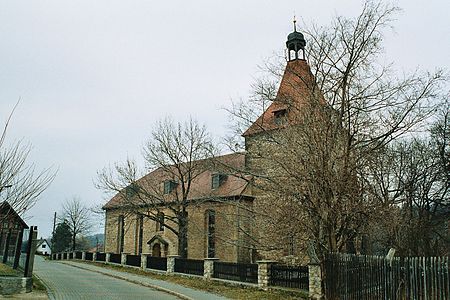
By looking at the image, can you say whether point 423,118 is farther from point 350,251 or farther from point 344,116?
point 350,251

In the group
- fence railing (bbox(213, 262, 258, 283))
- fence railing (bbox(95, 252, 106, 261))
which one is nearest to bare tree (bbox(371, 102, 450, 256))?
fence railing (bbox(213, 262, 258, 283))

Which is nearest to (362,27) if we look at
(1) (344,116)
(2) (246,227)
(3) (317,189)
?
(1) (344,116)

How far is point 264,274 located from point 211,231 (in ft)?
53.7

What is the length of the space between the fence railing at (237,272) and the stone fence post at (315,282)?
4.61 m

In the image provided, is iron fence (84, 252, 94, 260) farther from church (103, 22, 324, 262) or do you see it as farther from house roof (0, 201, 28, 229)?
house roof (0, 201, 28, 229)

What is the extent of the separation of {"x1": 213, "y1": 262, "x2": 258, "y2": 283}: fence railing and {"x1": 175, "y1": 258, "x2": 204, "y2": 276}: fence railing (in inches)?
59.7

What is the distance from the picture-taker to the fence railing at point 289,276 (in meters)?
18.5

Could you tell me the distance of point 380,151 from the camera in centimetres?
1680

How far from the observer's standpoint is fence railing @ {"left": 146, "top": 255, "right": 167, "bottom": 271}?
2866 cm

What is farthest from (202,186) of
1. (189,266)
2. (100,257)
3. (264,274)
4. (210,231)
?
(264,274)

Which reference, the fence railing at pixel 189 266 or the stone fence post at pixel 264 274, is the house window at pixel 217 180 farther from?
the stone fence post at pixel 264 274

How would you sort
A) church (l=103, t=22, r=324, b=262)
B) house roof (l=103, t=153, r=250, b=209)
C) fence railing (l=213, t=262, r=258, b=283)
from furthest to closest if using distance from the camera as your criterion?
house roof (l=103, t=153, r=250, b=209), fence railing (l=213, t=262, r=258, b=283), church (l=103, t=22, r=324, b=262)

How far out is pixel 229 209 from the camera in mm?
33094

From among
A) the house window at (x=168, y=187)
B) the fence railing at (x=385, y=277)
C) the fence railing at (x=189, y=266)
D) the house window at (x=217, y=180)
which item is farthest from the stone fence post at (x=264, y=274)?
the house window at (x=168, y=187)
